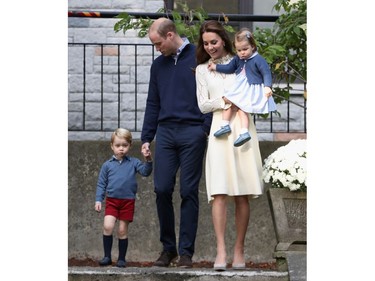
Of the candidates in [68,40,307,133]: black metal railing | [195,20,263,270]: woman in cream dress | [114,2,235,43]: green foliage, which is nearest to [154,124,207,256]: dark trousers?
[195,20,263,270]: woman in cream dress

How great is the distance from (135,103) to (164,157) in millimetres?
2369

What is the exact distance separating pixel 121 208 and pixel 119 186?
162 mm

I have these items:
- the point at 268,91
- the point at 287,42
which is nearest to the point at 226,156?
the point at 268,91

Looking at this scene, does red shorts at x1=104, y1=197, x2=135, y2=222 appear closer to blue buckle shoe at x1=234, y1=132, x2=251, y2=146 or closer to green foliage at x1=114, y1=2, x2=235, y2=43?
blue buckle shoe at x1=234, y1=132, x2=251, y2=146

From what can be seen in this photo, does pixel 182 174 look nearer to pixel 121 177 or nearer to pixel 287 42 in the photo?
pixel 121 177

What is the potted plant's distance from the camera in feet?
24.7

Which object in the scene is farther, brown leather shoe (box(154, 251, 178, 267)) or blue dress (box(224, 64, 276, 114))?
brown leather shoe (box(154, 251, 178, 267))

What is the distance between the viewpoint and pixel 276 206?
761 cm

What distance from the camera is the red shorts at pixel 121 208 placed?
8.07 metres

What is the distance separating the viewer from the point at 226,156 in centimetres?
749

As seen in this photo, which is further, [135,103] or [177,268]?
[135,103]

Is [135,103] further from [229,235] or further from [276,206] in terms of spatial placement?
[276,206]

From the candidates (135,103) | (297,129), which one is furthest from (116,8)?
(297,129)

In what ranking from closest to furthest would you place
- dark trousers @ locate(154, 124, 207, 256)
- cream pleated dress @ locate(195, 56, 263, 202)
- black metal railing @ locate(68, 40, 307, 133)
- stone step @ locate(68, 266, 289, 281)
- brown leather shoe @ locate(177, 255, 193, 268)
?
stone step @ locate(68, 266, 289, 281) < cream pleated dress @ locate(195, 56, 263, 202) < brown leather shoe @ locate(177, 255, 193, 268) < dark trousers @ locate(154, 124, 207, 256) < black metal railing @ locate(68, 40, 307, 133)
